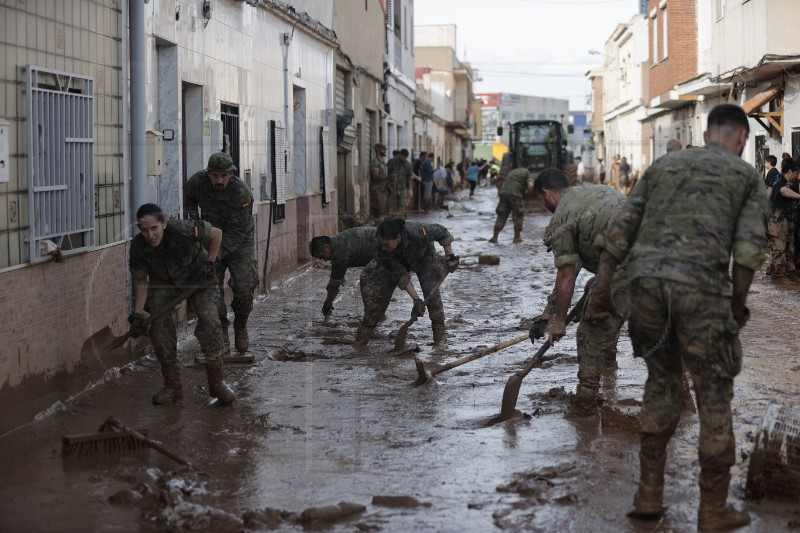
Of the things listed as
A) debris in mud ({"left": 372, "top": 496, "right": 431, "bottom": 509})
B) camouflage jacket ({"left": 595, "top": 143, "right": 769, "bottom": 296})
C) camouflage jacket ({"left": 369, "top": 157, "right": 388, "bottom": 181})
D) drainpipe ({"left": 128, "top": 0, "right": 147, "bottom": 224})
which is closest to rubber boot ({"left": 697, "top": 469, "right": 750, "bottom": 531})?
camouflage jacket ({"left": 595, "top": 143, "right": 769, "bottom": 296})

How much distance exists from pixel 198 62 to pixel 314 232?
709cm

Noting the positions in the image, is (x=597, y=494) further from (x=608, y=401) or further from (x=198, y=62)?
(x=198, y=62)

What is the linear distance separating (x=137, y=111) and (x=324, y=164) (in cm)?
1005

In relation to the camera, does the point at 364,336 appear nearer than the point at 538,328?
No

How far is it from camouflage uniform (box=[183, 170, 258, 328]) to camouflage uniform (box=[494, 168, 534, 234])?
12175 millimetres

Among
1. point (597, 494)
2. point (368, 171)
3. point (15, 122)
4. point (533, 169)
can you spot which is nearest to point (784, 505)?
point (597, 494)

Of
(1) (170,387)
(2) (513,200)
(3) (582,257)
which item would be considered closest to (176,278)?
(1) (170,387)

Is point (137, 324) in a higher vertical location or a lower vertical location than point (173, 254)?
lower

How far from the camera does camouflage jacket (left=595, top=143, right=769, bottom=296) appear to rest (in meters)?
4.82

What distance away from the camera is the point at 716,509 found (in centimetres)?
484

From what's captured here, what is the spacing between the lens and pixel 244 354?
31.6ft

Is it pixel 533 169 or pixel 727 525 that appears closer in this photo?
pixel 727 525

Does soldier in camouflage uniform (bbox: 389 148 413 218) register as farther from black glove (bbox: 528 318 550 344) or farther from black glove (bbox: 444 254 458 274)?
black glove (bbox: 528 318 550 344)

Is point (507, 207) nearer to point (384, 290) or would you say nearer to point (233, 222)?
point (384, 290)
